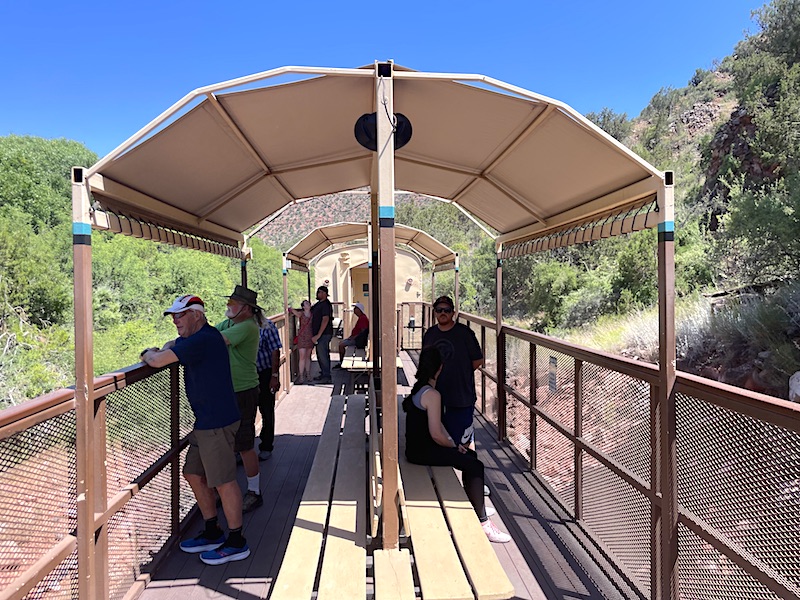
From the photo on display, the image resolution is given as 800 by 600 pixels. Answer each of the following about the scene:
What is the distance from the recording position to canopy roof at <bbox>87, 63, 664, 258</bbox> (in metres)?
2.80

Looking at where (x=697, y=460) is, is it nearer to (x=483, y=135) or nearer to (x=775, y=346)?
(x=483, y=135)

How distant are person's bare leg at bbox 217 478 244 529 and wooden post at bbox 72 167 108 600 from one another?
85 centimetres

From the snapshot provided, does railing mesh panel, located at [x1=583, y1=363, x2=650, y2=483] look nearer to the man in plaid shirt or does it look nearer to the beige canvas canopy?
the beige canvas canopy

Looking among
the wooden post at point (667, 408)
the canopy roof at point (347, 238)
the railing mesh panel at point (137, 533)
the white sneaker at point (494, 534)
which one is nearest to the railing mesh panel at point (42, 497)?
the railing mesh panel at point (137, 533)

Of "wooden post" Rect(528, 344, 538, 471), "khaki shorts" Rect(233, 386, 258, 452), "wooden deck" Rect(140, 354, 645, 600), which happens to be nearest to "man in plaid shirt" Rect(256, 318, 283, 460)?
"wooden deck" Rect(140, 354, 645, 600)

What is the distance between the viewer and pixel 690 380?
257 cm

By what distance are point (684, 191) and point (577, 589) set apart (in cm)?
2976

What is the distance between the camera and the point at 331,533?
275 cm

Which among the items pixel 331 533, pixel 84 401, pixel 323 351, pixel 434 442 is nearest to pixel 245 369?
pixel 434 442

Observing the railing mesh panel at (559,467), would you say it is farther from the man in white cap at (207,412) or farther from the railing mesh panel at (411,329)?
the railing mesh panel at (411,329)

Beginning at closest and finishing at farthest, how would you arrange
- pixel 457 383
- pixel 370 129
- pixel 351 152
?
1. pixel 370 129
2. pixel 457 383
3. pixel 351 152

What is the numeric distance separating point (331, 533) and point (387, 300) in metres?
1.20

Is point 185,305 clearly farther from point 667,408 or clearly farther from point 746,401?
point 746,401

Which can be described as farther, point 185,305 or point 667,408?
point 185,305
